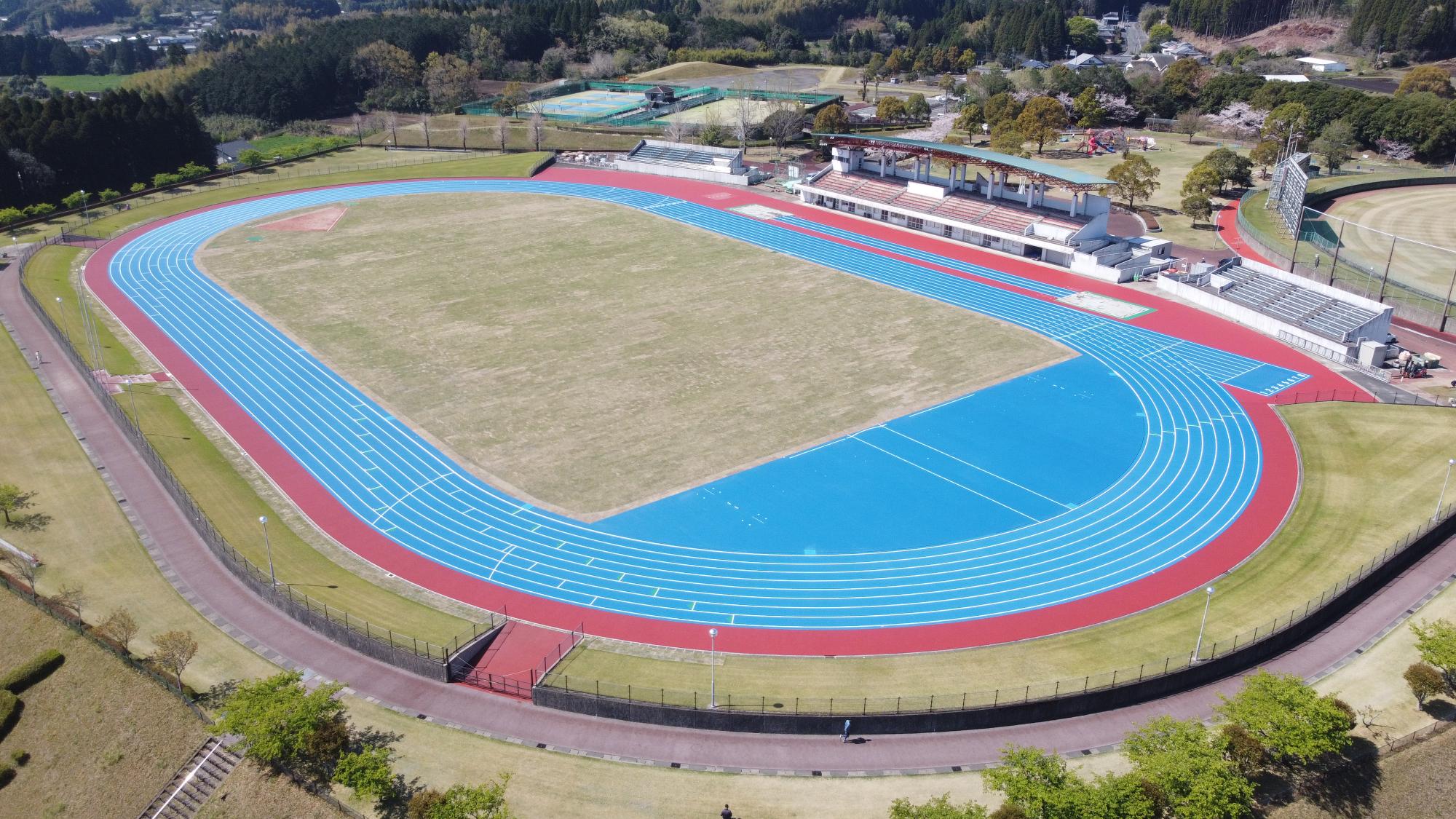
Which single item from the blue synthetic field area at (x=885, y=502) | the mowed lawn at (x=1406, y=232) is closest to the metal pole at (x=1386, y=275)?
the mowed lawn at (x=1406, y=232)

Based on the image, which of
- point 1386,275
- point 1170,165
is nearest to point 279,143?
point 1170,165

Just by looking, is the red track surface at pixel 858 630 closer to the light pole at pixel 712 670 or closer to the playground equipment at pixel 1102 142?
the light pole at pixel 712 670

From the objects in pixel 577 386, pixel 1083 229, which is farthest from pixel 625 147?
pixel 577 386

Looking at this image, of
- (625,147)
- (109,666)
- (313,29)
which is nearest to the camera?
(109,666)

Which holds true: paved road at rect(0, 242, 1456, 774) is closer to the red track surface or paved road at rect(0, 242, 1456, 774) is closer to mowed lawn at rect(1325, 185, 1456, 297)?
the red track surface

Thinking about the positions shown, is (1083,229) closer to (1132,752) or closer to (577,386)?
(577,386)

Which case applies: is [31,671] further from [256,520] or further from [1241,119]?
[1241,119]
